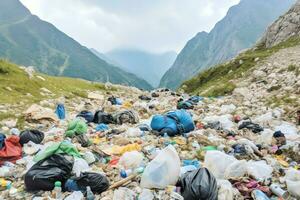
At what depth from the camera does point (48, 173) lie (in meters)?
6.53

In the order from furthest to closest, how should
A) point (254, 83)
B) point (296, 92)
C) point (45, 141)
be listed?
1. point (254, 83)
2. point (296, 92)
3. point (45, 141)

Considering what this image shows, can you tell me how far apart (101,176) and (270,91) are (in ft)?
46.2

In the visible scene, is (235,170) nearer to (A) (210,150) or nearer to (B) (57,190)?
(A) (210,150)

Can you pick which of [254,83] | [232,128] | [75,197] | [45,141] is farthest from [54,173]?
[254,83]

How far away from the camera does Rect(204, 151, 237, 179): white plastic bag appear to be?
22.7 ft

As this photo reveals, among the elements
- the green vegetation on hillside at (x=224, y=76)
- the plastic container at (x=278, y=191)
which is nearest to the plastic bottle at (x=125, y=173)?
the plastic container at (x=278, y=191)

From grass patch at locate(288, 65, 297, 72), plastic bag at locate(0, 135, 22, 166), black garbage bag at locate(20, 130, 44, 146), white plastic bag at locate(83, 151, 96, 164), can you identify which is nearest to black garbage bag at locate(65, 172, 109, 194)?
white plastic bag at locate(83, 151, 96, 164)

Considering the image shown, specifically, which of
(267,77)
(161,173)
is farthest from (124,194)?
(267,77)

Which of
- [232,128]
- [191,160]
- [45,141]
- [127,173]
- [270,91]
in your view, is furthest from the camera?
[270,91]

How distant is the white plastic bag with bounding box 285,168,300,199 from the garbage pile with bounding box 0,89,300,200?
16 mm

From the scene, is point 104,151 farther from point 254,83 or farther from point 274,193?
point 254,83

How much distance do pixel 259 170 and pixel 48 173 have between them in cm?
374

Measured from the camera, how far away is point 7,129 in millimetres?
11547

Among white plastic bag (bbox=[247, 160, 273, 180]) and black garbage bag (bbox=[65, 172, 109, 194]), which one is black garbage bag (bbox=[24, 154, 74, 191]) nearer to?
black garbage bag (bbox=[65, 172, 109, 194])
